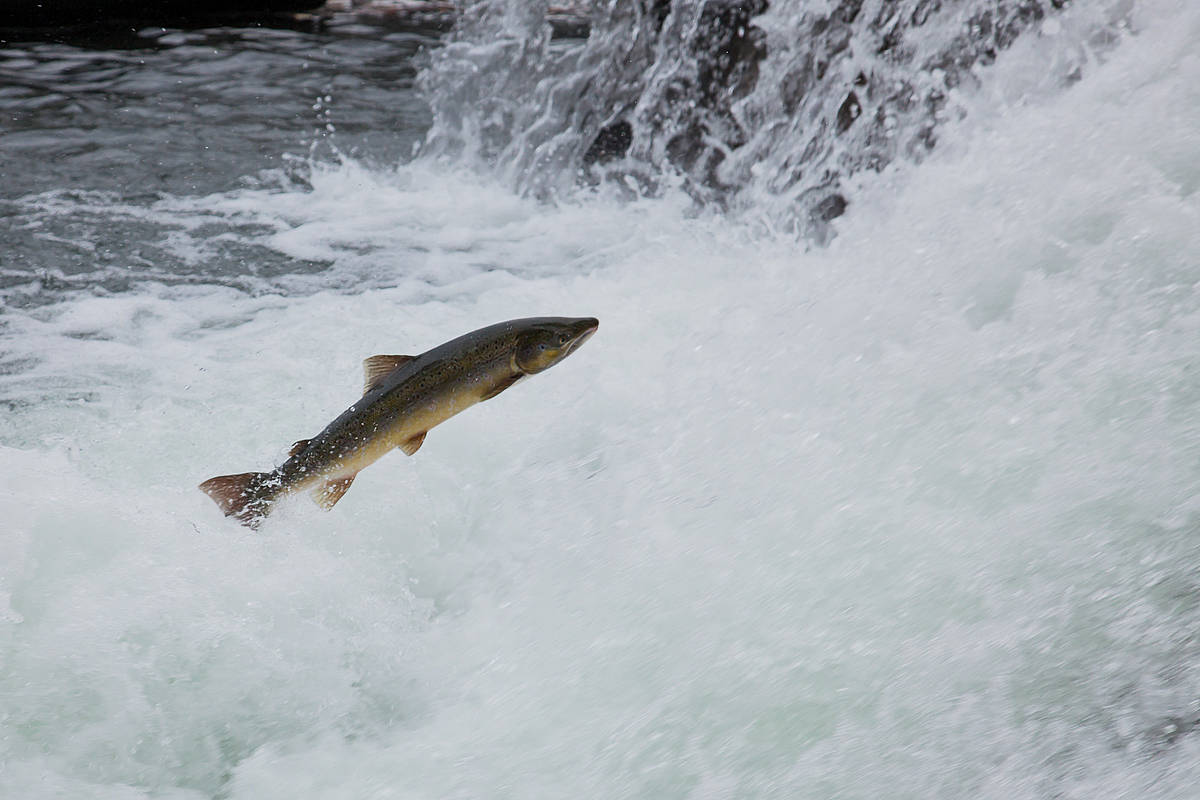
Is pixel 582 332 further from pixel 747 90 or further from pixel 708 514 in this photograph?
pixel 747 90

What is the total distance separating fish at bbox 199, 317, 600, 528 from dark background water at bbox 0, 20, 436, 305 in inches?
115

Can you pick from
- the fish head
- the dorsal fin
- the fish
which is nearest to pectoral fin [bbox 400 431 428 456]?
the fish

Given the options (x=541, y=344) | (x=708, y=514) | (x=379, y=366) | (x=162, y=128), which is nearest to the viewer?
(x=541, y=344)

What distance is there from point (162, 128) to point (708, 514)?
210 inches

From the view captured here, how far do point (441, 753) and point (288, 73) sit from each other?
265 inches

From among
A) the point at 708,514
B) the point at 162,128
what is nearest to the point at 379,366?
the point at 708,514

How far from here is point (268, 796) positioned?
2.33m

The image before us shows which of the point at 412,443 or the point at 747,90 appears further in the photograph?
the point at 747,90

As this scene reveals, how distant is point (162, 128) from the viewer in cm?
688

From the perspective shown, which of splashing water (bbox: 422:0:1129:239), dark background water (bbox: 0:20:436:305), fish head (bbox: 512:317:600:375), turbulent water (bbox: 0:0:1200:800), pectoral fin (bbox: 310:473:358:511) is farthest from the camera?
dark background water (bbox: 0:20:436:305)

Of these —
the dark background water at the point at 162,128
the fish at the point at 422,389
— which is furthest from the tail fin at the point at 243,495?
the dark background water at the point at 162,128

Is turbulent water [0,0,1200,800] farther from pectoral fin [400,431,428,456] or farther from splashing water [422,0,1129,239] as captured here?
pectoral fin [400,431,428,456]

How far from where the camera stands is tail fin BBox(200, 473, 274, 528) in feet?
7.89

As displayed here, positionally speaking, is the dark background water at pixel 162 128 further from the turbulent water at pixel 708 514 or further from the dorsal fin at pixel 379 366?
the dorsal fin at pixel 379 366
